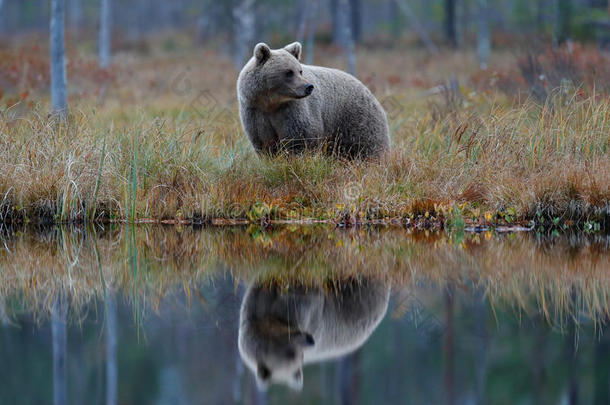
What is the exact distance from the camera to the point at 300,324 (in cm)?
469

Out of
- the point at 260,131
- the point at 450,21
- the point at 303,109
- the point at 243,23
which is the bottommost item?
the point at 260,131

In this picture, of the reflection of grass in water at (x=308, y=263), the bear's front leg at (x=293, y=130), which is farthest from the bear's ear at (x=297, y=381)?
the bear's front leg at (x=293, y=130)

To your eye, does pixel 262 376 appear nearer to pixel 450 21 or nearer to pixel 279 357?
pixel 279 357

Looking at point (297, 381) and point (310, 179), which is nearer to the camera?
point (297, 381)

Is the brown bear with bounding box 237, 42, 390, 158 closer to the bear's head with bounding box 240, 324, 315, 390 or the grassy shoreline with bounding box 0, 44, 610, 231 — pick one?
the grassy shoreline with bounding box 0, 44, 610, 231

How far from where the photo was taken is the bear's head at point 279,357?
384 cm

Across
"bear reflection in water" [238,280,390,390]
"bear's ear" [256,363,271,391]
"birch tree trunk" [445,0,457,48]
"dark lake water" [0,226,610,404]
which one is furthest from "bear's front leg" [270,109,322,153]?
"birch tree trunk" [445,0,457,48]

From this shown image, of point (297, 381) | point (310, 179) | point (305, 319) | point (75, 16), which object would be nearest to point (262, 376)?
point (297, 381)

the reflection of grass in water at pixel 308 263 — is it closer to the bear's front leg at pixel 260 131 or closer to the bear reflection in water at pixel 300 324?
the bear reflection in water at pixel 300 324

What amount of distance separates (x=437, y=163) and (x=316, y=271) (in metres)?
3.35

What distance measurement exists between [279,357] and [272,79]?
4630 millimetres

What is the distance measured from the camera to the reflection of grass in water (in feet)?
17.8

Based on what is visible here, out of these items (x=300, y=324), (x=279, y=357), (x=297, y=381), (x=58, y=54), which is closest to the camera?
(x=297, y=381)

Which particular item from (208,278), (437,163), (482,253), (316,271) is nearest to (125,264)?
(208,278)
